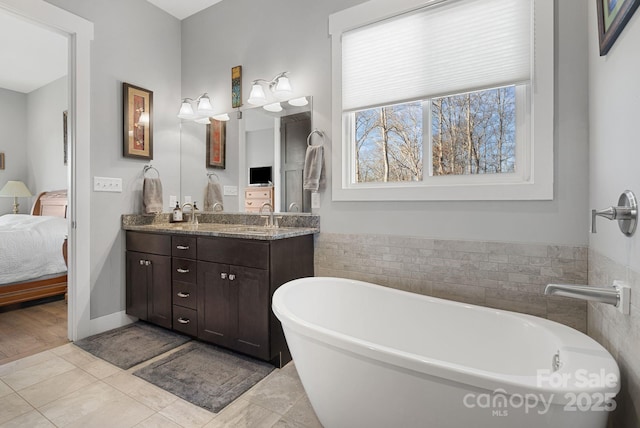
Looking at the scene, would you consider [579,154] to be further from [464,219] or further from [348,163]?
[348,163]

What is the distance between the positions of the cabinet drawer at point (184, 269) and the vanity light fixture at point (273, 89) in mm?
1432

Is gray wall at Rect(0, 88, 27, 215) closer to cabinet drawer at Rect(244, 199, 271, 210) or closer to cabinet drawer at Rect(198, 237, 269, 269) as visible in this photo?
cabinet drawer at Rect(244, 199, 271, 210)

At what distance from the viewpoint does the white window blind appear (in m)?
1.75

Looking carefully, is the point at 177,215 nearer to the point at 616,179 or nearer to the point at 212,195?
the point at 212,195

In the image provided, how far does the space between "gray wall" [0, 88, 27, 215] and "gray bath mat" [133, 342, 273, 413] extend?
4886 millimetres

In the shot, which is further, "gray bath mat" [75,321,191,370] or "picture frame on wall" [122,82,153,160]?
"picture frame on wall" [122,82,153,160]


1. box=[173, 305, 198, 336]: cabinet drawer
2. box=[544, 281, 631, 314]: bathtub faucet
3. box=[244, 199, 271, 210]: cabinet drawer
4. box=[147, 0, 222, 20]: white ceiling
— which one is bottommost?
box=[173, 305, 198, 336]: cabinet drawer

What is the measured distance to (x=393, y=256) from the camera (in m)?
2.10

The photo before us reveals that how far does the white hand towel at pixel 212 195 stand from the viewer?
302 cm

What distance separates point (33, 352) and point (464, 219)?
3.12 m

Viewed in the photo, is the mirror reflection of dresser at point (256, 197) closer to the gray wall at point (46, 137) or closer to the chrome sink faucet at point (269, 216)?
the chrome sink faucet at point (269, 216)

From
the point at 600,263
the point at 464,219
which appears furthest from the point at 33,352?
the point at 600,263

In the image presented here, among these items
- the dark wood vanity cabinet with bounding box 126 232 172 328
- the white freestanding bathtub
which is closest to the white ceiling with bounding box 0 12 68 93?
the dark wood vanity cabinet with bounding box 126 232 172 328

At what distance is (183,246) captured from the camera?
93.0 inches
